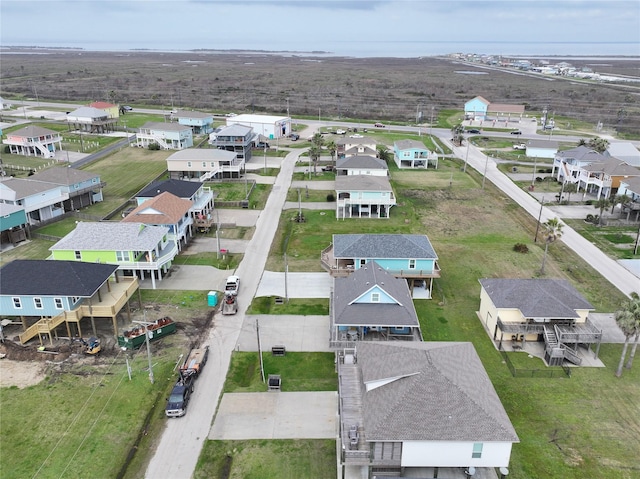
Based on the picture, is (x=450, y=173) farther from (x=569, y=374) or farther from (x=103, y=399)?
(x=103, y=399)

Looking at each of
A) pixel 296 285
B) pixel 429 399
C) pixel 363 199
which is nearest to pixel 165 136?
pixel 363 199

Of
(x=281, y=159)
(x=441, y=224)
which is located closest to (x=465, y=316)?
(x=441, y=224)

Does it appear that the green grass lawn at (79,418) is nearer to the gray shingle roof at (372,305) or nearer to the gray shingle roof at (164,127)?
the gray shingle roof at (372,305)

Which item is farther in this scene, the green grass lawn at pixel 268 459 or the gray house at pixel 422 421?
the green grass lawn at pixel 268 459

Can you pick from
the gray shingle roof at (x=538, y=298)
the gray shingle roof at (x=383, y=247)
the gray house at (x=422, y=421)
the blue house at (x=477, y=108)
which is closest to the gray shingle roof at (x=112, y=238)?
the gray shingle roof at (x=383, y=247)

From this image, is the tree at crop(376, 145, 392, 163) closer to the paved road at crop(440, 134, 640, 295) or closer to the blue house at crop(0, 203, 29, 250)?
the paved road at crop(440, 134, 640, 295)

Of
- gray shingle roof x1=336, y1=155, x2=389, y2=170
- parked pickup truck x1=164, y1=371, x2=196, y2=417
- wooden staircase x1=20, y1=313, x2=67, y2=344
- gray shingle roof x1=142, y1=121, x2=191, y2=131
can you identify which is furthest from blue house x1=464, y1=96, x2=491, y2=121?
wooden staircase x1=20, y1=313, x2=67, y2=344
